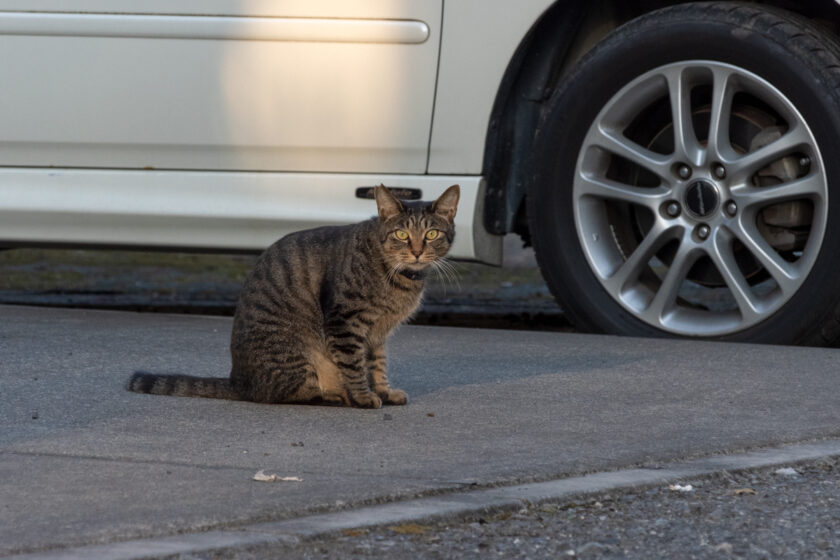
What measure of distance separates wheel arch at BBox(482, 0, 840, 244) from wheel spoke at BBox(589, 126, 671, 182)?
344 millimetres

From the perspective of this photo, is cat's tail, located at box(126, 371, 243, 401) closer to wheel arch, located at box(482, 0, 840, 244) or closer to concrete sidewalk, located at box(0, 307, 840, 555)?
concrete sidewalk, located at box(0, 307, 840, 555)

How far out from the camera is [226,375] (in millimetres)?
5180

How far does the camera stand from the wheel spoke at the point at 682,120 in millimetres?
5723

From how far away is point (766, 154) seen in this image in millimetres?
5590

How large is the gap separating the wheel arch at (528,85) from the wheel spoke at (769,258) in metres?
0.93

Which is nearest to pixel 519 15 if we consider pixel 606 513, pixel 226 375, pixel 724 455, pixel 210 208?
pixel 210 208

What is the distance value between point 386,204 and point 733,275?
1.48 m

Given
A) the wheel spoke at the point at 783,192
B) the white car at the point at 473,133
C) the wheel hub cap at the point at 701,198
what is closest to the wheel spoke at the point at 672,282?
the white car at the point at 473,133

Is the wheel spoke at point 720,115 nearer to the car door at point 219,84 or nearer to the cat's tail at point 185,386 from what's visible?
the car door at point 219,84

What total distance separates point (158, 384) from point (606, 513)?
1.86 m

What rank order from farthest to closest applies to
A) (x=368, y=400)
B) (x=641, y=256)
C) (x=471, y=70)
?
1. (x=471, y=70)
2. (x=641, y=256)
3. (x=368, y=400)

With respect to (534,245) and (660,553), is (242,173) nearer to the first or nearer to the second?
(534,245)

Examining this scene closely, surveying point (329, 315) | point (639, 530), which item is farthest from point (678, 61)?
point (639, 530)

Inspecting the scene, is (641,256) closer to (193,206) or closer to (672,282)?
(672,282)
